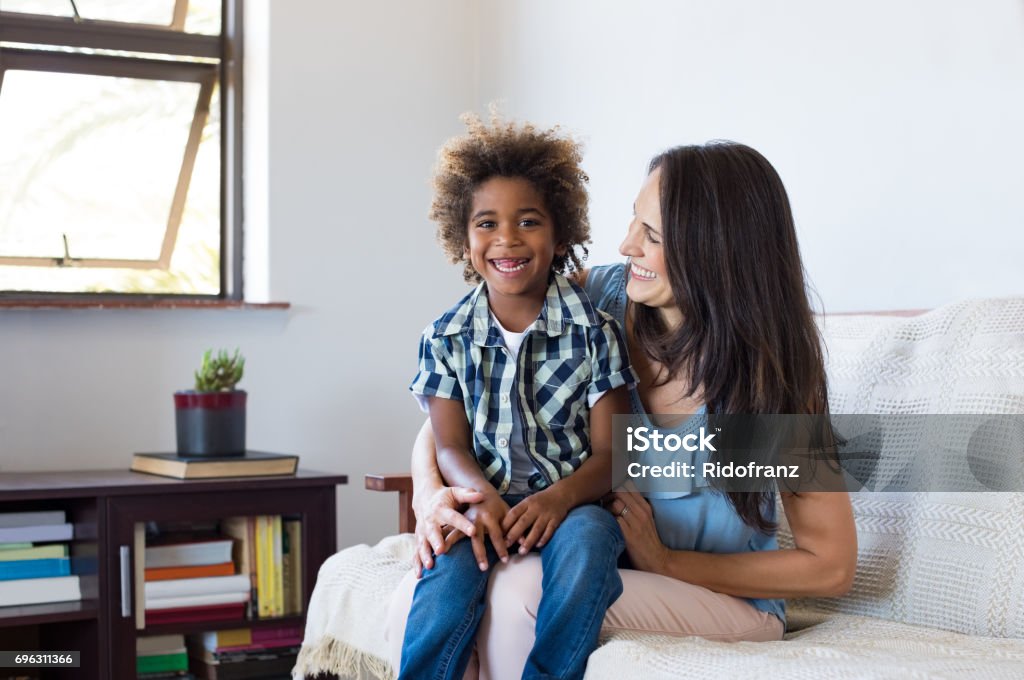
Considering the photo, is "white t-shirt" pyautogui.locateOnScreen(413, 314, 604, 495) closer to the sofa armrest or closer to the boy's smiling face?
the boy's smiling face

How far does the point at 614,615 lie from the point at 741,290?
46 centimetres

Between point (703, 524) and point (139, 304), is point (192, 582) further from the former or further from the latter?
point (703, 524)

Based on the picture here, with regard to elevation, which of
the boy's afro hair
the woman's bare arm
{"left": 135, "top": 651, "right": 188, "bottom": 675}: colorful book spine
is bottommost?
{"left": 135, "top": 651, "right": 188, "bottom": 675}: colorful book spine

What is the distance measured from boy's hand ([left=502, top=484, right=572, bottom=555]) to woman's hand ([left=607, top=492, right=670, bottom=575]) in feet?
0.31

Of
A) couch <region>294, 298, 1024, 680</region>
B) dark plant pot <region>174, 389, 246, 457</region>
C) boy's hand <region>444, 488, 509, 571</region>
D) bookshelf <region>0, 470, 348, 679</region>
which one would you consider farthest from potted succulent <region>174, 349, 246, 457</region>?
boy's hand <region>444, 488, 509, 571</region>

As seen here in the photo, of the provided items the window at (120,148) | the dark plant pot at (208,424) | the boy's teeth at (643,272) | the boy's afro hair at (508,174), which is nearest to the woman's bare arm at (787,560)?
the boy's teeth at (643,272)

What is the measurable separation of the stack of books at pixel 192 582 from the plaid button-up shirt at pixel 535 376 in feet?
3.53

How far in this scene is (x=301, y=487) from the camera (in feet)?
8.71

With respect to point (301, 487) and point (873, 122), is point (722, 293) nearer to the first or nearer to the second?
point (873, 122)

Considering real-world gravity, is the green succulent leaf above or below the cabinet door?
above

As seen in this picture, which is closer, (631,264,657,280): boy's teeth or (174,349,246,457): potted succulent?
(631,264,657,280): boy's teeth

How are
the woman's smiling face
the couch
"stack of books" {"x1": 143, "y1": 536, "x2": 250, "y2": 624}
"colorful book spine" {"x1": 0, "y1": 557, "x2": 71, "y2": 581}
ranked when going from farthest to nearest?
"stack of books" {"x1": 143, "y1": 536, "x2": 250, "y2": 624} < "colorful book spine" {"x1": 0, "y1": 557, "x2": 71, "y2": 581} < the woman's smiling face < the couch

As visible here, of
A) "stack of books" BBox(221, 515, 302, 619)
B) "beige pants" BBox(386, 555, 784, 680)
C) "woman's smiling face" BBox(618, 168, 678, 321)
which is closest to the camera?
"beige pants" BBox(386, 555, 784, 680)

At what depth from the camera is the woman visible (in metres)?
1.55
